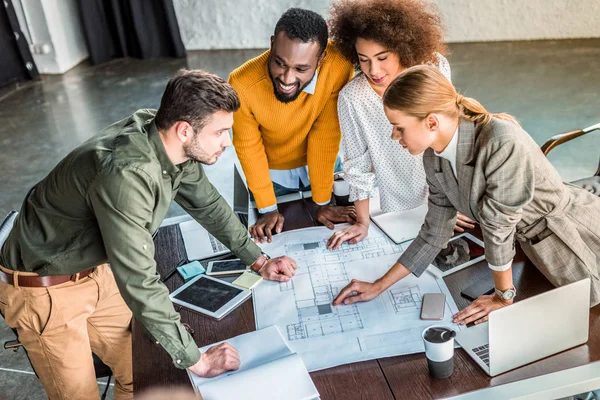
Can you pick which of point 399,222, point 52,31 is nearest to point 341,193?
point 399,222

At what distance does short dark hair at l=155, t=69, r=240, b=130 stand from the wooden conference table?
1.73 feet

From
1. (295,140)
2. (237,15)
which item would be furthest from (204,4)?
(295,140)

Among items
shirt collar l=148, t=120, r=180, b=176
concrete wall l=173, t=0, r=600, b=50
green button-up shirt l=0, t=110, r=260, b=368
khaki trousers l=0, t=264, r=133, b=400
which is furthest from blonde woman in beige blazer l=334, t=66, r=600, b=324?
concrete wall l=173, t=0, r=600, b=50

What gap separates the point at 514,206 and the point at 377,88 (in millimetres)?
692

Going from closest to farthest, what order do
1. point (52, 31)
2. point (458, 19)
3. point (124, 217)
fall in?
1. point (124, 217)
2. point (458, 19)
3. point (52, 31)

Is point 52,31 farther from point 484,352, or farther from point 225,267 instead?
point 484,352

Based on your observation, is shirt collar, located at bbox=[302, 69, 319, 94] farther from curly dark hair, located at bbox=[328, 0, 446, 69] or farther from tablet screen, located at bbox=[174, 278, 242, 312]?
tablet screen, located at bbox=[174, 278, 242, 312]

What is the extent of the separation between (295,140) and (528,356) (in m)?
1.22

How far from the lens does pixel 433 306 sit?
1624mm

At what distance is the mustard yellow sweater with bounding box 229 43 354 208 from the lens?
85.2 inches

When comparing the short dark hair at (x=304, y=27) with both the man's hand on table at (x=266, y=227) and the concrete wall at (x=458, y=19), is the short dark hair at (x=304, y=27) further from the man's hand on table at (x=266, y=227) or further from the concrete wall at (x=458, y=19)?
the concrete wall at (x=458, y=19)

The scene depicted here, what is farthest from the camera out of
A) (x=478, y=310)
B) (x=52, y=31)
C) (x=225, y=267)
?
(x=52, y=31)

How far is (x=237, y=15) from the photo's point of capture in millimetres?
7055

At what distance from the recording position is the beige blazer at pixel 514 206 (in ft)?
5.08
